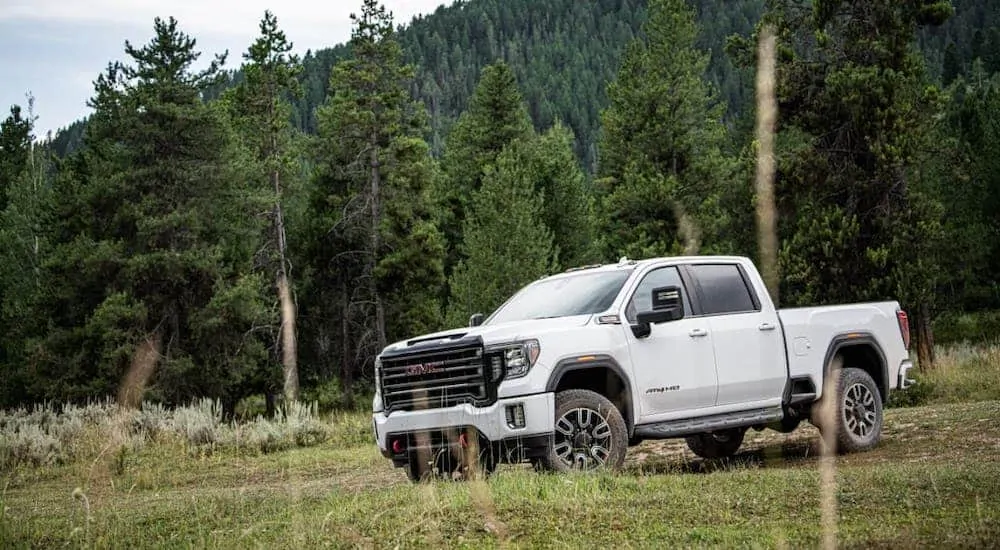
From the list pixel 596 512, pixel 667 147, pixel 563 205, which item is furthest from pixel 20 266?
pixel 596 512

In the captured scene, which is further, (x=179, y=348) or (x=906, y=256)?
(x=179, y=348)

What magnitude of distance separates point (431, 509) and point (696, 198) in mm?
37926

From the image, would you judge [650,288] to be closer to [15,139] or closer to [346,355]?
[346,355]

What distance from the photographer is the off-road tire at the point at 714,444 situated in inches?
519

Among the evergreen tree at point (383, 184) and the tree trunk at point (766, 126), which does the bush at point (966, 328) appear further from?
the tree trunk at point (766, 126)

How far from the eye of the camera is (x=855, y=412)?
12234 millimetres

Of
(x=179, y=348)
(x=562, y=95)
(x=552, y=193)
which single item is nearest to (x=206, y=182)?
(x=179, y=348)

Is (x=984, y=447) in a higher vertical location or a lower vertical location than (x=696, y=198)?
lower

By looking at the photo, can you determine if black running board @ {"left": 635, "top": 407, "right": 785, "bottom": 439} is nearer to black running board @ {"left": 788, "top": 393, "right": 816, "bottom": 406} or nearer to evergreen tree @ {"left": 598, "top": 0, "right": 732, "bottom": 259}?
black running board @ {"left": 788, "top": 393, "right": 816, "bottom": 406}

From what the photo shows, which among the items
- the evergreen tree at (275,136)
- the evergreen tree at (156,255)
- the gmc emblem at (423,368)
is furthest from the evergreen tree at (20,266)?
the gmc emblem at (423,368)

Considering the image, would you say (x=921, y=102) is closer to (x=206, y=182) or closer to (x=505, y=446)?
(x=505, y=446)

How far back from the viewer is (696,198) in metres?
44.3

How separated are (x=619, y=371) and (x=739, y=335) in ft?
5.64

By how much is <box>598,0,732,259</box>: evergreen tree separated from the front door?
3104cm
